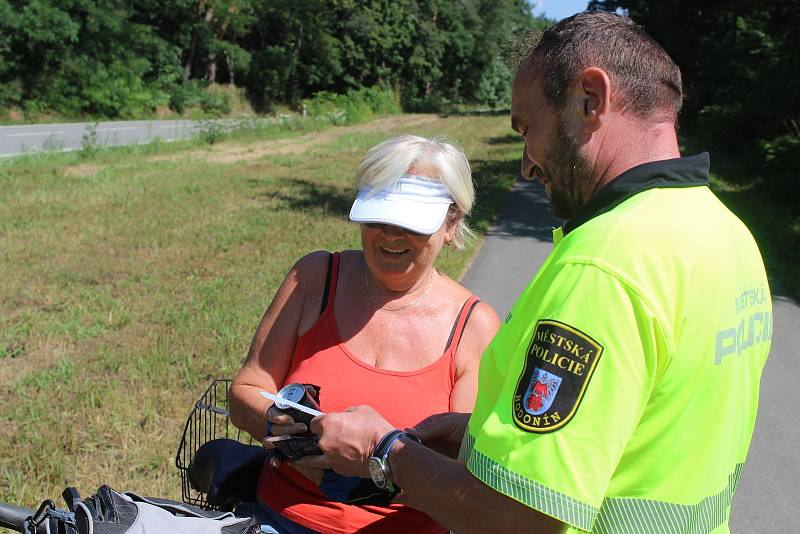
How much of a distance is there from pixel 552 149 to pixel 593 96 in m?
0.14

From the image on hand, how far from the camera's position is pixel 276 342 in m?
2.53

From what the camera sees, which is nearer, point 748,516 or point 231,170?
point 748,516

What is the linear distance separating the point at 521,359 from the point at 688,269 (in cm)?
31

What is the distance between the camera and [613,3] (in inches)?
1588

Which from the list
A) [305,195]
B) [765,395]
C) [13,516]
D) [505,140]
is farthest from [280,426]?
[505,140]

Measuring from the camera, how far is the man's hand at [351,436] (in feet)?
5.50

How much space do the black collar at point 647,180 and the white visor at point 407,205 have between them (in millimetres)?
1122

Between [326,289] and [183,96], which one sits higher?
[183,96]

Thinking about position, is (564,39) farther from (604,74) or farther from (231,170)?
(231,170)

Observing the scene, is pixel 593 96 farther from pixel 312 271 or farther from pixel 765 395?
pixel 765 395

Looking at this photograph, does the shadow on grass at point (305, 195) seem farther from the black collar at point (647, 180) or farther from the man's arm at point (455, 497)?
the black collar at point (647, 180)

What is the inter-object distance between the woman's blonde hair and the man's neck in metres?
1.19

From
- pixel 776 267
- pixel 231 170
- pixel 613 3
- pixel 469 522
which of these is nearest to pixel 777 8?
pixel 776 267

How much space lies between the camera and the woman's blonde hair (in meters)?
2.55
